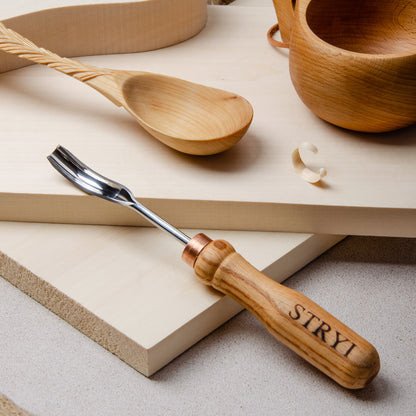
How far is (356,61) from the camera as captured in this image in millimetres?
536

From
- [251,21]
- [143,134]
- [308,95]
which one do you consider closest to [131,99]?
[143,134]

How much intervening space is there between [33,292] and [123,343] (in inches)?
4.6

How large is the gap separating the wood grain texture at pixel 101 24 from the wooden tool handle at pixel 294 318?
14.6 inches

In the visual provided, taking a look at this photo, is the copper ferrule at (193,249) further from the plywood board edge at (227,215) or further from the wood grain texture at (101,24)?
the wood grain texture at (101,24)

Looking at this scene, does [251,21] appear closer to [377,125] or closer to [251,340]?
[377,125]

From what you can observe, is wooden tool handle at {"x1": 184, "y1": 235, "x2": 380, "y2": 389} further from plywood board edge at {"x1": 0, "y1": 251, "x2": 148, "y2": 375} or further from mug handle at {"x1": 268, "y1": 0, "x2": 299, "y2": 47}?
mug handle at {"x1": 268, "y1": 0, "x2": 299, "y2": 47}

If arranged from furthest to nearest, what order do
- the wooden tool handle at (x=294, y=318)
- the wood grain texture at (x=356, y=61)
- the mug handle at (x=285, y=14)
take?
the mug handle at (x=285, y=14), the wood grain texture at (x=356, y=61), the wooden tool handle at (x=294, y=318)

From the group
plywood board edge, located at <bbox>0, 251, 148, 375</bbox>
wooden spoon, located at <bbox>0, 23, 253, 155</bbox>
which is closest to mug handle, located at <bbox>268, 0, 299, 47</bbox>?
wooden spoon, located at <bbox>0, 23, 253, 155</bbox>

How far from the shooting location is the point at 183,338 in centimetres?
49

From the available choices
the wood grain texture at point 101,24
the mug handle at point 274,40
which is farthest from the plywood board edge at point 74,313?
the mug handle at point 274,40

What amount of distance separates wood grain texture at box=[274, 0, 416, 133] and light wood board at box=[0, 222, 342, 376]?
0.13 m

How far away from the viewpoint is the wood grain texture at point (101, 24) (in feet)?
2.32

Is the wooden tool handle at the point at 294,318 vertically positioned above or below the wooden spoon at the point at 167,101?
below

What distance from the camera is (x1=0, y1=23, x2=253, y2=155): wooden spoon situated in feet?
1.90
